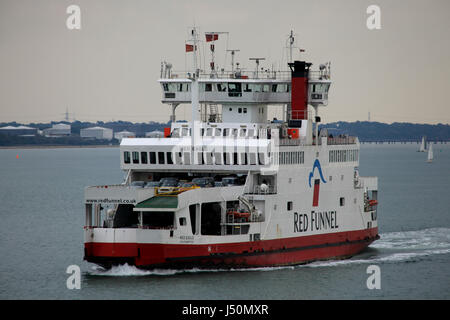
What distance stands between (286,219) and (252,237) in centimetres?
284

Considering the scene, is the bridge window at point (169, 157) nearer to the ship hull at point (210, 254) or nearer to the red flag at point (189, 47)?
the ship hull at point (210, 254)

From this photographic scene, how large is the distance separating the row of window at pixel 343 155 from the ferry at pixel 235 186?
0.06m

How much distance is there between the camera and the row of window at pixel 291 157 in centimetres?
4334

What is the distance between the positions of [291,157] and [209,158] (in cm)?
388

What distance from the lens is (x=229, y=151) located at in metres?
42.5

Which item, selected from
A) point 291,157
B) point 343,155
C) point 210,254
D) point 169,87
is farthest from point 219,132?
point 210,254

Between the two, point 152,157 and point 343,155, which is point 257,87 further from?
point 152,157

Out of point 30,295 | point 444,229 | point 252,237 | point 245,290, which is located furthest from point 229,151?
point 444,229

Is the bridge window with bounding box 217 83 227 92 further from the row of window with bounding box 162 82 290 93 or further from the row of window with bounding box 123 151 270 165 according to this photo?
the row of window with bounding box 123 151 270 165

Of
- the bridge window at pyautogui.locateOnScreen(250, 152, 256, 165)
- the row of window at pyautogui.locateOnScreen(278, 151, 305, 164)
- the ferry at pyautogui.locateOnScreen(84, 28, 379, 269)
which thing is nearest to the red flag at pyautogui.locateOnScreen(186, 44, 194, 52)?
the ferry at pyautogui.locateOnScreen(84, 28, 379, 269)

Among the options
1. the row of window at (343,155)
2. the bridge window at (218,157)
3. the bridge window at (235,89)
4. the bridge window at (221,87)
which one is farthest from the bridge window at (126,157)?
the row of window at (343,155)
